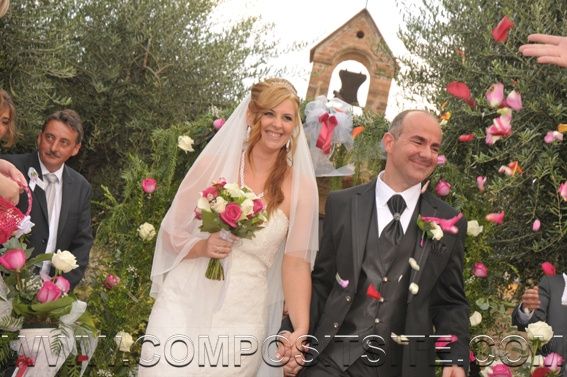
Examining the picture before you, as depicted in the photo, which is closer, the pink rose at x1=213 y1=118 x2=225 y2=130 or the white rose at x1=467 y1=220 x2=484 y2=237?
the white rose at x1=467 y1=220 x2=484 y2=237

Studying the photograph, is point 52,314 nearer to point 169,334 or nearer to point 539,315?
point 169,334

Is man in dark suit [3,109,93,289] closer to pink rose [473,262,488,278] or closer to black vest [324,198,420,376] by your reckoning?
black vest [324,198,420,376]

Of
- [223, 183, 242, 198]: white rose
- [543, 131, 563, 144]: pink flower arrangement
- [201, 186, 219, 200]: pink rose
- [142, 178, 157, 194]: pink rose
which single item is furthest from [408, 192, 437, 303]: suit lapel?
[142, 178, 157, 194]: pink rose

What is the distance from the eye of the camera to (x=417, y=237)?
509cm

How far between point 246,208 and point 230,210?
11 cm

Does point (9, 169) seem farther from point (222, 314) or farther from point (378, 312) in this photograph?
point (378, 312)

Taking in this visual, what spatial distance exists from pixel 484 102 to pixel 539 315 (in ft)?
8.10

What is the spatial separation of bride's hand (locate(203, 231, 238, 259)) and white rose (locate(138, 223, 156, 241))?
8.34ft

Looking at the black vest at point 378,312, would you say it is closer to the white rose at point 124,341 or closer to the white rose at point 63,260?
the white rose at point 63,260

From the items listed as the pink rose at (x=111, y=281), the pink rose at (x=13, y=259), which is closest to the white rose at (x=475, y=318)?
the pink rose at (x=111, y=281)

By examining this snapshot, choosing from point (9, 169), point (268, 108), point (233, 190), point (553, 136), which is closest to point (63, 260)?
point (9, 169)

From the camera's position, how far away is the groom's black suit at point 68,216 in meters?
7.13

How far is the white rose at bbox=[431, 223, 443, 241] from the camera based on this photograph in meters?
4.95

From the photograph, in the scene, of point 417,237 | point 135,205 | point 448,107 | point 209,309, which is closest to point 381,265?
point 417,237
